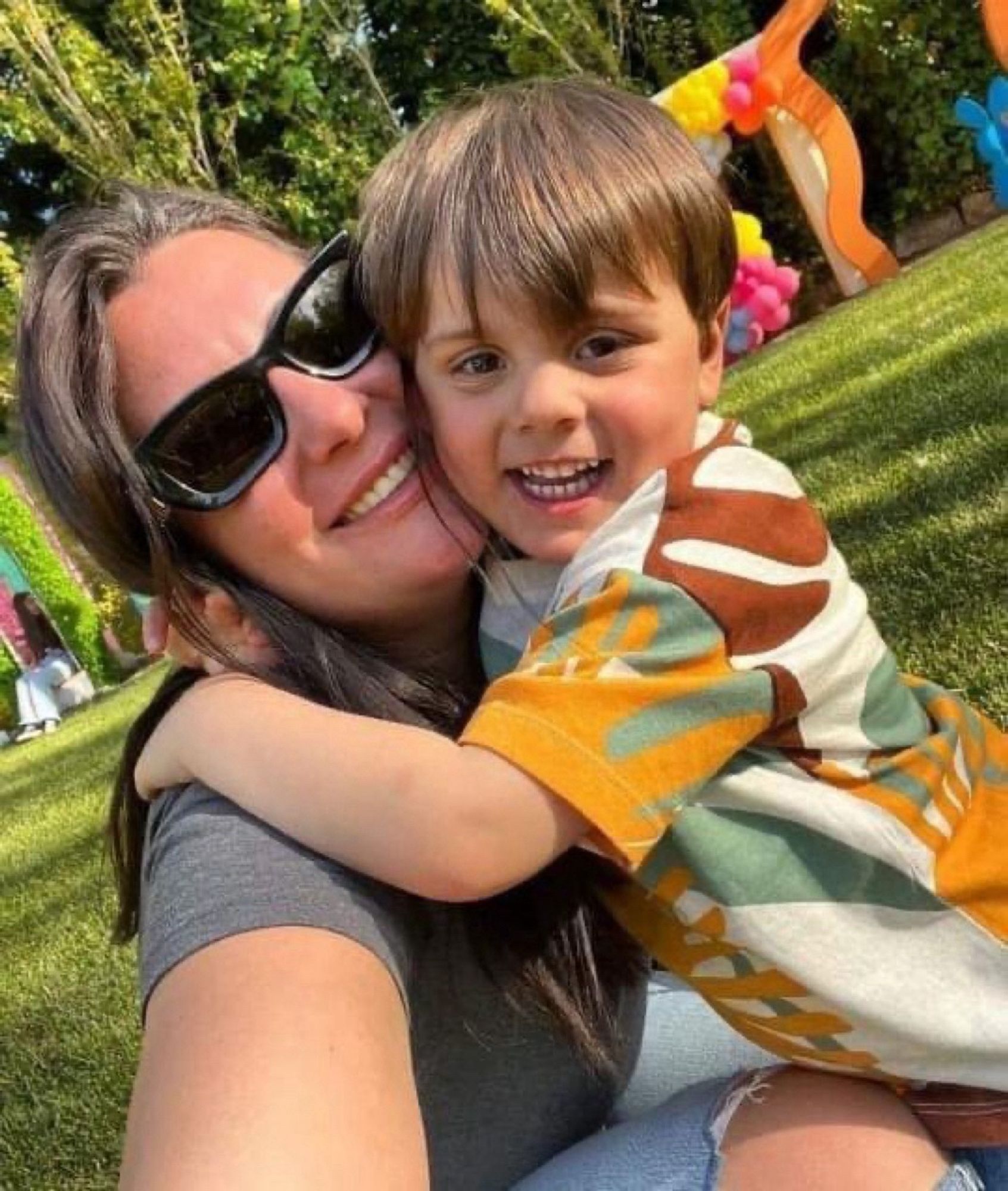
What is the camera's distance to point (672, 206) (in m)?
1.70

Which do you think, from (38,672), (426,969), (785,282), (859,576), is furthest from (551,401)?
(38,672)

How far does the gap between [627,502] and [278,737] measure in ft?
1.45

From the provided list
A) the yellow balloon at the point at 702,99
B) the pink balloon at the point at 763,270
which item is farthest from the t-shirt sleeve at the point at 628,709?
the yellow balloon at the point at 702,99

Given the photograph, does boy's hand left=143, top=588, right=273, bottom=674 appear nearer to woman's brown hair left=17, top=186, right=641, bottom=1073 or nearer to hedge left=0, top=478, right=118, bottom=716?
woman's brown hair left=17, top=186, right=641, bottom=1073

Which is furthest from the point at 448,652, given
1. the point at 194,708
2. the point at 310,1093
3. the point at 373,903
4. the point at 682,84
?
the point at 682,84

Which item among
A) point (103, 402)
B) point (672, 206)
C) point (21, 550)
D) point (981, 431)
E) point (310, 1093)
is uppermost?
point (103, 402)

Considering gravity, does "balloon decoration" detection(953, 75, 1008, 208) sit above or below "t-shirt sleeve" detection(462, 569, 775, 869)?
below

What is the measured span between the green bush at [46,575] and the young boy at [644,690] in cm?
1299

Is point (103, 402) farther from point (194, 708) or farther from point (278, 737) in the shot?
point (278, 737)

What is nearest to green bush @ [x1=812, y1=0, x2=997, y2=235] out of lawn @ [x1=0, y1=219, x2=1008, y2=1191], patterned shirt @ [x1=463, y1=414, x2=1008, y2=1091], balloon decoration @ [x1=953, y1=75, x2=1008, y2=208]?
balloon decoration @ [x1=953, y1=75, x2=1008, y2=208]

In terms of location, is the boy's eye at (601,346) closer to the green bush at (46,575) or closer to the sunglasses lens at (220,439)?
the sunglasses lens at (220,439)

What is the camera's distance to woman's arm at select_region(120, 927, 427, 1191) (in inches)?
42.2

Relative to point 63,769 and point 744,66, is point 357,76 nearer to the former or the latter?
point 744,66

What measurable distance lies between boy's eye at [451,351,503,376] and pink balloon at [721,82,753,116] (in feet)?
33.8
